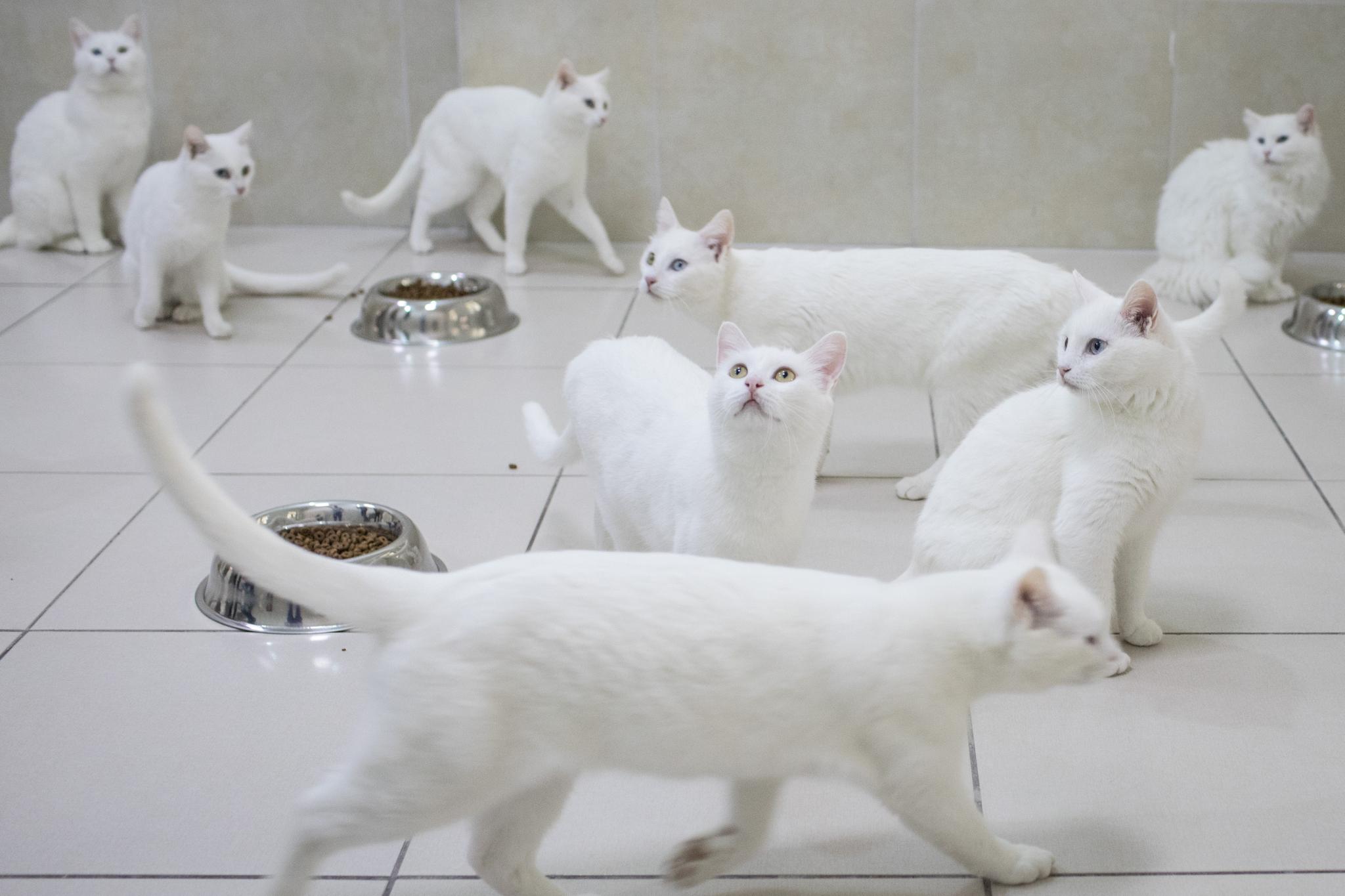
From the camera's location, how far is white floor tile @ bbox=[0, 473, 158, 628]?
8.10 feet

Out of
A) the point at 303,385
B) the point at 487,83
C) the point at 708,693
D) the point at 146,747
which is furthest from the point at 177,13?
the point at 708,693

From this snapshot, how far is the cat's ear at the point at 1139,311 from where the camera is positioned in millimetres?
2027

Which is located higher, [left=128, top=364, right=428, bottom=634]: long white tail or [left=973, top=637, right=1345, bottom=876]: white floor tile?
[left=128, top=364, right=428, bottom=634]: long white tail

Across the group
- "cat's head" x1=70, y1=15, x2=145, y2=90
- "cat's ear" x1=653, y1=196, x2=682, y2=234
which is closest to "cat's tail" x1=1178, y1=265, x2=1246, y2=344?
"cat's ear" x1=653, y1=196, x2=682, y2=234

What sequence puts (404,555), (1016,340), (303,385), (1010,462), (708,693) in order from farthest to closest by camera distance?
(303,385), (1016,340), (404,555), (1010,462), (708,693)

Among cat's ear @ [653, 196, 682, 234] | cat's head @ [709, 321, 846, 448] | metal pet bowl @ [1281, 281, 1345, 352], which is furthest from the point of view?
metal pet bowl @ [1281, 281, 1345, 352]

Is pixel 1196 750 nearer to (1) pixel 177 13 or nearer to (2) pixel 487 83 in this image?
(2) pixel 487 83

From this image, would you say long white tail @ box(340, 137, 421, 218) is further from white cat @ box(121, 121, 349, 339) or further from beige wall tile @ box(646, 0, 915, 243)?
beige wall tile @ box(646, 0, 915, 243)

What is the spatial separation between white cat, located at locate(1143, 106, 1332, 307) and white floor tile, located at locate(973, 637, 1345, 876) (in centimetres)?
207

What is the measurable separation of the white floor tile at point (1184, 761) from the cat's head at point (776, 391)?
582mm

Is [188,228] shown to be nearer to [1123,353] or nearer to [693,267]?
[693,267]

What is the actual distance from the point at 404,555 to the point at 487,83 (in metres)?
2.78

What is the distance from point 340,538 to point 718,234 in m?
1.08

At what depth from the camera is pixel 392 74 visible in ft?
16.1
